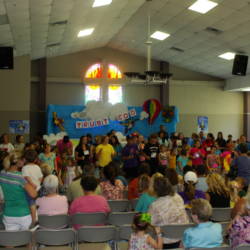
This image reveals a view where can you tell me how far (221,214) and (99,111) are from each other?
11.5m

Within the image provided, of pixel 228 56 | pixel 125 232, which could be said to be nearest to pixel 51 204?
pixel 125 232

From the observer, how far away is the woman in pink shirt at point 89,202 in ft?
16.3

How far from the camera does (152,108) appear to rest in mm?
17219

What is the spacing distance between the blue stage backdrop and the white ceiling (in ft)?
7.59

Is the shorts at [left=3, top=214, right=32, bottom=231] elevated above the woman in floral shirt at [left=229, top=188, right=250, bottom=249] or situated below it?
below

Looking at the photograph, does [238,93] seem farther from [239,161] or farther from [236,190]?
[236,190]

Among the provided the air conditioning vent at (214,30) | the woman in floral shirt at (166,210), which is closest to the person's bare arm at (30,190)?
the woman in floral shirt at (166,210)

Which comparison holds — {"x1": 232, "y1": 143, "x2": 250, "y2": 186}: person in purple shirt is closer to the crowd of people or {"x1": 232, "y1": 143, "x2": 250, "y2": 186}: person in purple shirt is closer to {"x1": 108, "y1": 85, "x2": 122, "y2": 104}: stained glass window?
the crowd of people

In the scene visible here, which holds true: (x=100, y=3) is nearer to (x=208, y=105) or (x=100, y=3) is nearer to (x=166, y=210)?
(x=166, y=210)

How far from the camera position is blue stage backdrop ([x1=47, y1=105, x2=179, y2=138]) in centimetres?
1631

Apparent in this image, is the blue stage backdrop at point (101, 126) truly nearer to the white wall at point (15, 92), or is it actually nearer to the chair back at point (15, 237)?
the white wall at point (15, 92)

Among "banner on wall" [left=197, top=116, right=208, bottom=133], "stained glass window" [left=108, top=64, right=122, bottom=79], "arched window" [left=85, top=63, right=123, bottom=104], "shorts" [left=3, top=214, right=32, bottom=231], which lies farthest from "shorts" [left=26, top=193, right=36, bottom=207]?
"banner on wall" [left=197, top=116, right=208, bottom=133]

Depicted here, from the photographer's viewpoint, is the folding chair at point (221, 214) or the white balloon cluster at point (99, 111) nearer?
the folding chair at point (221, 214)

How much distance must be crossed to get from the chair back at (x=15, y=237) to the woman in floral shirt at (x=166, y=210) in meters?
1.29
